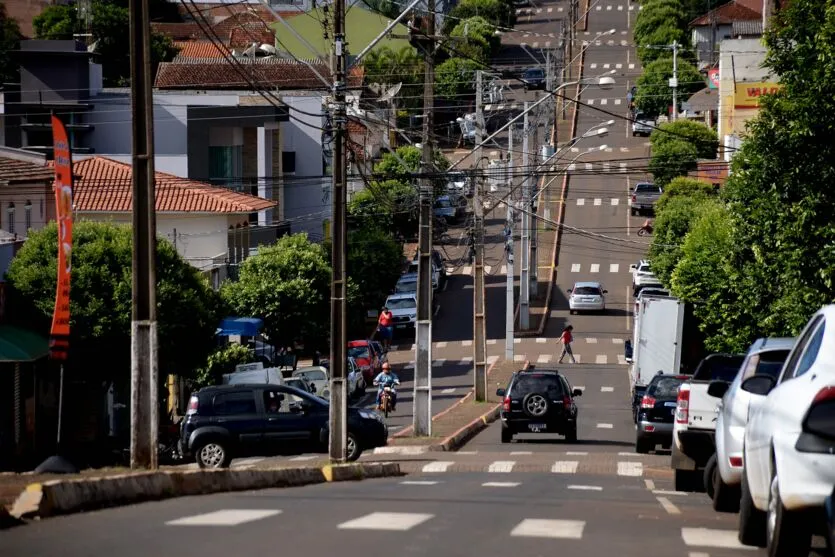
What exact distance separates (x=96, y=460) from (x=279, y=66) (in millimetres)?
60428

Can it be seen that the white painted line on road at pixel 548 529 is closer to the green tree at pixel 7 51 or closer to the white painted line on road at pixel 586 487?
the white painted line on road at pixel 586 487

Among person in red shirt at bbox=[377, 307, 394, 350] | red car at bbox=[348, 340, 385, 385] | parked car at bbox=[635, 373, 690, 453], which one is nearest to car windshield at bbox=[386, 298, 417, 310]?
person in red shirt at bbox=[377, 307, 394, 350]

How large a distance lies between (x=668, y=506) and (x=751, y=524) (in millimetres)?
4185

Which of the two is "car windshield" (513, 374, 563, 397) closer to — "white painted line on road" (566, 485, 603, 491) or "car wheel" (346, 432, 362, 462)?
"car wheel" (346, 432, 362, 462)

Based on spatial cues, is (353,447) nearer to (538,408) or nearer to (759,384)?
(538,408)

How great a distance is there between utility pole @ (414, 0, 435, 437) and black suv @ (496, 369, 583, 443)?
69.4 inches

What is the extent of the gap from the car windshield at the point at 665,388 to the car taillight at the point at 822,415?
71.6ft

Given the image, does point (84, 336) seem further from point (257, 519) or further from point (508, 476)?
point (257, 519)

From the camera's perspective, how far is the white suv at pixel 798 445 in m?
8.84

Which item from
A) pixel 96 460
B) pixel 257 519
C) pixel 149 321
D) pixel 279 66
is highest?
pixel 279 66

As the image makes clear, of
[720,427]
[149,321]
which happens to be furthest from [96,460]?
[720,427]

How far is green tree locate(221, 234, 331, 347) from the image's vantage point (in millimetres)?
57031

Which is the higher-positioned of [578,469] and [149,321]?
[149,321]

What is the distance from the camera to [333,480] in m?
19.9
